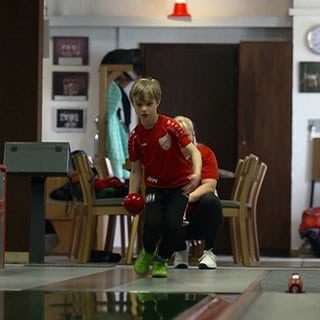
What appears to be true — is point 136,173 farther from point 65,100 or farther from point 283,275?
point 65,100

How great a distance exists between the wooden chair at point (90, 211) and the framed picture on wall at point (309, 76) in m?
4.23

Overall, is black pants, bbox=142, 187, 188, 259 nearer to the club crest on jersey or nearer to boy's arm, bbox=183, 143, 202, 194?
boy's arm, bbox=183, 143, 202, 194

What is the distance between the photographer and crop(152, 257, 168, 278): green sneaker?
4.96 metres

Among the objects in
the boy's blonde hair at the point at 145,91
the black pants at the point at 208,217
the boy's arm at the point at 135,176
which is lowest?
the black pants at the point at 208,217

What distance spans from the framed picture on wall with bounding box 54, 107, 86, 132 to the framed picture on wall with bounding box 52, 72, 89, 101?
134 mm

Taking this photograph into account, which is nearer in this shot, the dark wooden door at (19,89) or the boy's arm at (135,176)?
the boy's arm at (135,176)

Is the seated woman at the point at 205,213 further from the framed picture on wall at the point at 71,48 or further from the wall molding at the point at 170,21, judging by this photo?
the framed picture on wall at the point at 71,48

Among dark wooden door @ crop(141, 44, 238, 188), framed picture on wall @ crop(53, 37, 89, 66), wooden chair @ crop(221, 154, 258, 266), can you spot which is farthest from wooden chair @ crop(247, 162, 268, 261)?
framed picture on wall @ crop(53, 37, 89, 66)

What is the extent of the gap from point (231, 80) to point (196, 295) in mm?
7364

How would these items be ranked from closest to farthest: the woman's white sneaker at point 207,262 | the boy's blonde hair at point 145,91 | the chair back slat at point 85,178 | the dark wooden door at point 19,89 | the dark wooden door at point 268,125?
the boy's blonde hair at point 145,91 < the woman's white sneaker at point 207,262 < the chair back slat at point 85,178 < the dark wooden door at point 19,89 < the dark wooden door at point 268,125

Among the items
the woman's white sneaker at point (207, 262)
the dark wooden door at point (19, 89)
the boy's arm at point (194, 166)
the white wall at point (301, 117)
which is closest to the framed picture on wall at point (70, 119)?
the white wall at point (301, 117)

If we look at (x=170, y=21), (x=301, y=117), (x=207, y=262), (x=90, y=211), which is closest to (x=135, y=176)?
(x=207, y=262)

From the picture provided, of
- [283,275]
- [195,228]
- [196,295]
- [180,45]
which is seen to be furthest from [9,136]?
[180,45]

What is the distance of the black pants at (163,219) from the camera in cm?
500
